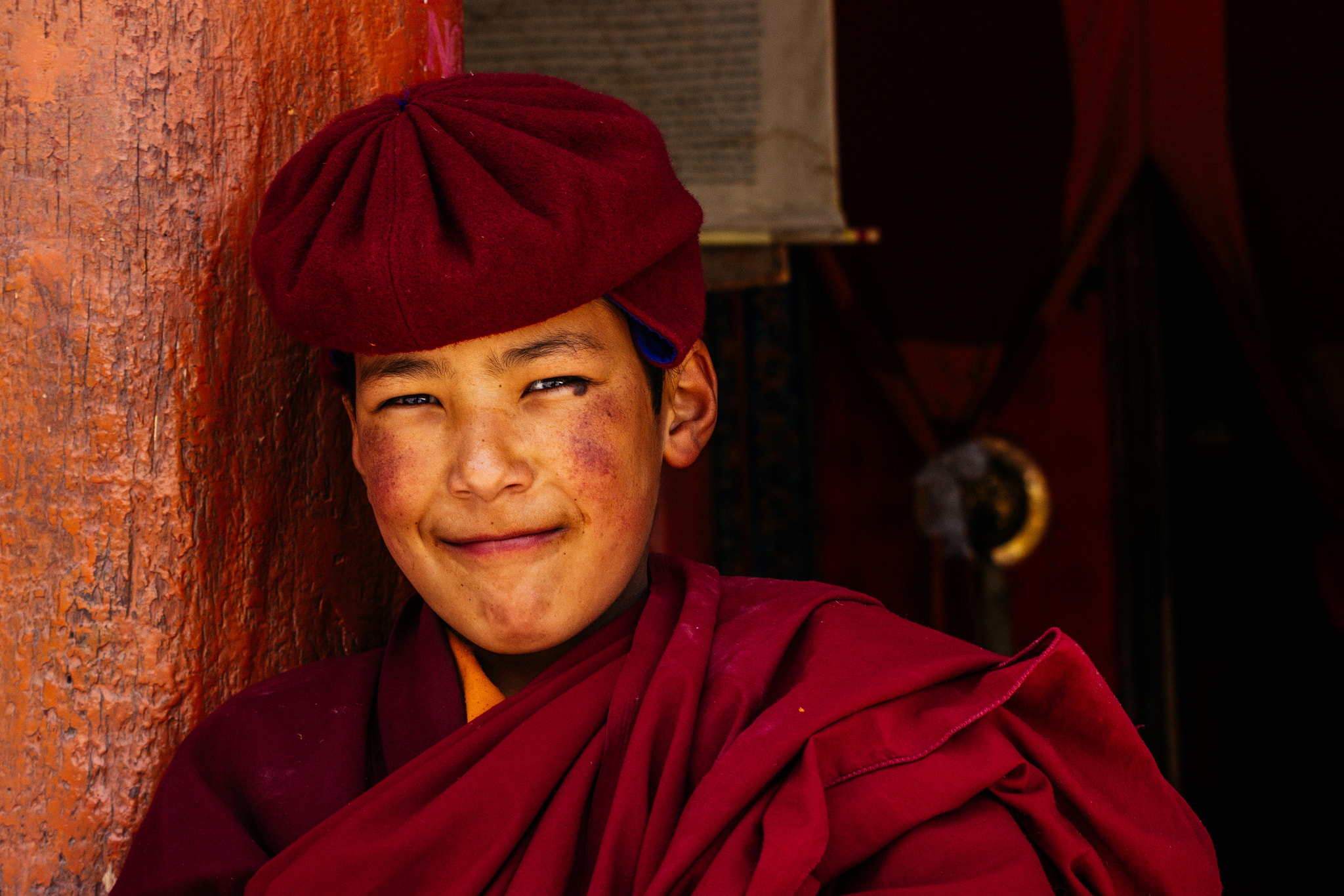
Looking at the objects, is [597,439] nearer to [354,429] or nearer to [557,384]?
[557,384]

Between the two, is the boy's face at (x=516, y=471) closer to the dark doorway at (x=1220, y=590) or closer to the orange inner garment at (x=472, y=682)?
the orange inner garment at (x=472, y=682)

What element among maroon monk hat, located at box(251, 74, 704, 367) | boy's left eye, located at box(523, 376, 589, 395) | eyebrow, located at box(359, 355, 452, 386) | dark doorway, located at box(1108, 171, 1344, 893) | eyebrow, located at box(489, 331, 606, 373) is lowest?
dark doorway, located at box(1108, 171, 1344, 893)

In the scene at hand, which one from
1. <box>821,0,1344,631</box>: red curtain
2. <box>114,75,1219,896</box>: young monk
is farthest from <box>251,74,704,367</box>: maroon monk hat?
<box>821,0,1344,631</box>: red curtain

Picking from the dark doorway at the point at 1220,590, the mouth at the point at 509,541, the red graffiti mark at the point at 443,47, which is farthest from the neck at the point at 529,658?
the dark doorway at the point at 1220,590

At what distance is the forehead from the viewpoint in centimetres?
94

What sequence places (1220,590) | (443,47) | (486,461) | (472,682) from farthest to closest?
1. (1220,590)
2. (443,47)
3. (472,682)
4. (486,461)

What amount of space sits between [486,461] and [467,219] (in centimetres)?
19

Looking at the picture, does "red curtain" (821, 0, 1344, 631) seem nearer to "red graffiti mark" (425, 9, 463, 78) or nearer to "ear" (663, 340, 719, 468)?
"red graffiti mark" (425, 9, 463, 78)

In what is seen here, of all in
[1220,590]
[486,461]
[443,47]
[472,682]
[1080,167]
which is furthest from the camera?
[1220,590]

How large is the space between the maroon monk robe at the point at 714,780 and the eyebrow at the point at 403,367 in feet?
0.88

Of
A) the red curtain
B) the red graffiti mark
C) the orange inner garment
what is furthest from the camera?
the red curtain

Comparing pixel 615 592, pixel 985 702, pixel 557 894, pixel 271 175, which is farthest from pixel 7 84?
pixel 985 702

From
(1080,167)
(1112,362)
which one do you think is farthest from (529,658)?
(1112,362)

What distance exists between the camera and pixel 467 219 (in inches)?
34.1
